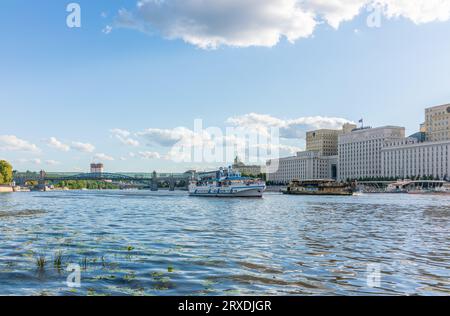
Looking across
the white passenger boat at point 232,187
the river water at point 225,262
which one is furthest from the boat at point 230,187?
the river water at point 225,262

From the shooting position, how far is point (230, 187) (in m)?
139

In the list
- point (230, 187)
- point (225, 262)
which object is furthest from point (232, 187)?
point (225, 262)

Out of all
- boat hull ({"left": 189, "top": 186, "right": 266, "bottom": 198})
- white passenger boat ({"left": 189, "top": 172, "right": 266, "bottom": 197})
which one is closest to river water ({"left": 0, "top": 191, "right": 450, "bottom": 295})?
boat hull ({"left": 189, "top": 186, "right": 266, "bottom": 198})

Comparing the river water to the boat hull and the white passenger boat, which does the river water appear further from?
the white passenger boat

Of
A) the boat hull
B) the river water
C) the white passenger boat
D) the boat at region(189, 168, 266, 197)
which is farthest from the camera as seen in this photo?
the boat at region(189, 168, 266, 197)

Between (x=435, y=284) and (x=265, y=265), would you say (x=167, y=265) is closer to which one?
(x=265, y=265)

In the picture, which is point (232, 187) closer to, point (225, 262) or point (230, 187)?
point (230, 187)

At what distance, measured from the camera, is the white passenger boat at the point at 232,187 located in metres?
136

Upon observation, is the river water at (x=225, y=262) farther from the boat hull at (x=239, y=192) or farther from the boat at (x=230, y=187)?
the boat at (x=230, y=187)

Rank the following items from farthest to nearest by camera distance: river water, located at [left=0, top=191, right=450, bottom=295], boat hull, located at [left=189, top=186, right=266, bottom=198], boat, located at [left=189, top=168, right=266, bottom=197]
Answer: boat, located at [left=189, top=168, right=266, bottom=197]
boat hull, located at [left=189, top=186, right=266, bottom=198]
river water, located at [left=0, top=191, right=450, bottom=295]

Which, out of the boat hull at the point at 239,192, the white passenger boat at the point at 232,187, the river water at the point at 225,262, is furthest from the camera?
the white passenger boat at the point at 232,187

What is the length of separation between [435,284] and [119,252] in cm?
1595

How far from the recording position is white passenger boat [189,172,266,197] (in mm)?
136250
